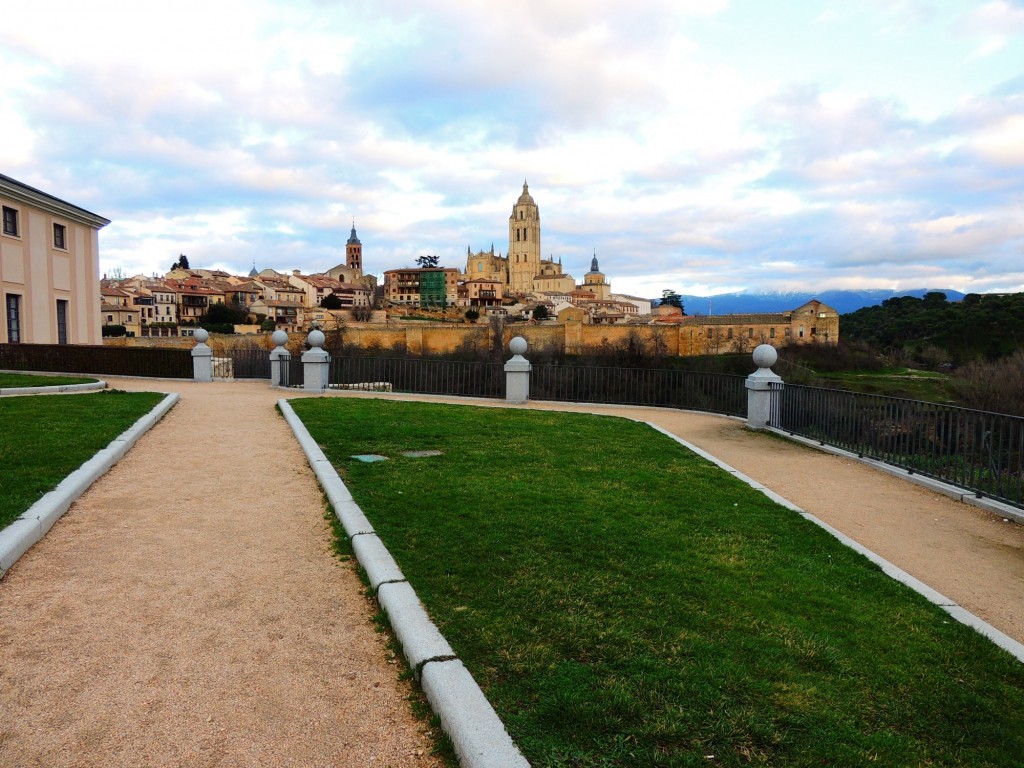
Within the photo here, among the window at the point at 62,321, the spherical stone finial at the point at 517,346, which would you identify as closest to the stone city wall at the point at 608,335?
the window at the point at 62,321

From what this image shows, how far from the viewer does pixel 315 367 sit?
16.7 metres

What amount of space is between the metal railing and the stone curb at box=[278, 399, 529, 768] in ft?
21.1

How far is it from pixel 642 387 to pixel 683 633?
12.9 m

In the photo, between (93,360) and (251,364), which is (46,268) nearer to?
(93,360)

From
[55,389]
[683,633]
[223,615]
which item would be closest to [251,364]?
[55,389]

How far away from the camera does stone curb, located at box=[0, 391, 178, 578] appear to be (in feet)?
14.5

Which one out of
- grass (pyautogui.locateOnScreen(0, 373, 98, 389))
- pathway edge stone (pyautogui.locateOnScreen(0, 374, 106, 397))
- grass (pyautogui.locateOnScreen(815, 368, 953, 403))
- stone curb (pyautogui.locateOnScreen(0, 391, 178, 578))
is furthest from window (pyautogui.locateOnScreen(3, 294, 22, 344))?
grass (pyautogui.locateOnScreen(815, 368, 953, 403))

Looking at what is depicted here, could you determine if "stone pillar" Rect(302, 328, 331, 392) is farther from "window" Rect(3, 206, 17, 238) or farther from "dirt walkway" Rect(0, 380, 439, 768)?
"window" Rect(3, 206, 17, 238)

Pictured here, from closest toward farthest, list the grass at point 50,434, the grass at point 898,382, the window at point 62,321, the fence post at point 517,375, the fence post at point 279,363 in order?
the grass at point 50,434 < the fence post at point 517,375 < the fence post at point 279,363 < the window at point 62,321 < the grass at point 898,382

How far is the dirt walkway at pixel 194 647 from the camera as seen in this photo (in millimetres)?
2629

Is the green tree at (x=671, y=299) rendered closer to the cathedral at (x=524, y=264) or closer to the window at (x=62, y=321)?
the cathedral at (x=524, y=264)

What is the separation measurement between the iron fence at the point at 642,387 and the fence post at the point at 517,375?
122 cm

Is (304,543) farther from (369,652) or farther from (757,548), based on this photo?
(757,548)

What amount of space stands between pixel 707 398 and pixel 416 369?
310 inches
